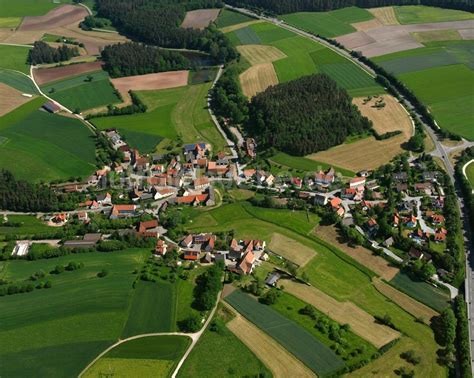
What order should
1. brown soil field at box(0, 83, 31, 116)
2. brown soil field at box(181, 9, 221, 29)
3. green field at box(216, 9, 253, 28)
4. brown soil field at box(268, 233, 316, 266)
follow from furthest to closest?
green field at box(216, 9, 253, 28), brown soil field at box(181, 9, 221, 29), brown soil field at box(0, 83, 31, 116), brown soil field at box(268, 233, 316, 266)

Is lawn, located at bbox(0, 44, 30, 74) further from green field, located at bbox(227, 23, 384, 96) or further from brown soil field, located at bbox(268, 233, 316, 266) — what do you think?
brown soil field, located at bbox(268, 233, 316, 266)

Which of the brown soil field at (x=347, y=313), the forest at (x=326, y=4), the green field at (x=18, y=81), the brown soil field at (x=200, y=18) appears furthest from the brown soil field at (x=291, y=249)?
the forest at (x=326, y=4)

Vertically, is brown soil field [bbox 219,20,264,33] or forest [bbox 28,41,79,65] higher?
brown soil field [bbox 219,20,264,33]

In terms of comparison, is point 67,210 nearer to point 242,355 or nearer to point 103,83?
point 242,355

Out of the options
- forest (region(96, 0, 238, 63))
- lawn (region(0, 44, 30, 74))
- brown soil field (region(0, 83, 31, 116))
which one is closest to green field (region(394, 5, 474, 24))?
forest (region(96, 0, 238, 63))

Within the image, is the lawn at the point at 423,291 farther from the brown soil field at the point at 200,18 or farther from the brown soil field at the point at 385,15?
the brown soil field at the point at 200,18
